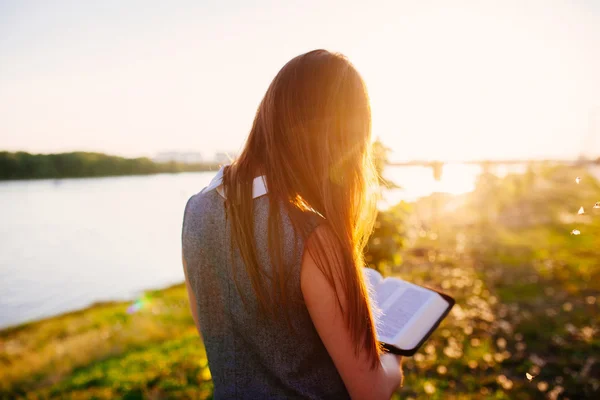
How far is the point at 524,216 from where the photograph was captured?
49.3ft

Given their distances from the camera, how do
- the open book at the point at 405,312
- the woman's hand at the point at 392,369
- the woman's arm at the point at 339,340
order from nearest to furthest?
the woman's arm at the point at 339,340, the woman's hand at the point at 392,369, the open book at the point at 405,312

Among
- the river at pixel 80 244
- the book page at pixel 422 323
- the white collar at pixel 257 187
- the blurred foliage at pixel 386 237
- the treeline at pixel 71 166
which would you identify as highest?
the treeline at pixel 71 166

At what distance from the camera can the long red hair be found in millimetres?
1018

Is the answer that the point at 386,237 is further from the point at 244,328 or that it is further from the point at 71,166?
the point at 71,166

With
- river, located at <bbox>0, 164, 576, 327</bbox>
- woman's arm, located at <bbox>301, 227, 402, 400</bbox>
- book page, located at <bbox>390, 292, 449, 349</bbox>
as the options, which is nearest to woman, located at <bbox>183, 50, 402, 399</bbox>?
woman's arm, located at <bbox>301, 227, 402, 400</bbox>

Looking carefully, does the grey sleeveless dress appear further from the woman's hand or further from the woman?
the woman's hand

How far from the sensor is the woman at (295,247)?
3.32 ft

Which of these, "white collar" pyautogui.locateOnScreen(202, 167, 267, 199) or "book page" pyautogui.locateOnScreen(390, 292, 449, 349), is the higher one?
"white collar" pyautogui.locateOnScreen(202, 167, 267, 199)

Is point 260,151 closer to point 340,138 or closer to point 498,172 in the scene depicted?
point 340,138

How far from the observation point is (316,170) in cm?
110

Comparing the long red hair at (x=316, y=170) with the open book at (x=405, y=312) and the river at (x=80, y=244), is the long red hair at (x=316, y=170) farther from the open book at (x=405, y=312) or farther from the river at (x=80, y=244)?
the river at (x=80, y=244)

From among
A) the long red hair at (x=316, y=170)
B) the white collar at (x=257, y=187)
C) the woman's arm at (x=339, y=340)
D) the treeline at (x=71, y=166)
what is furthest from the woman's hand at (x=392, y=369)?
the treeline at (x=71, y=166)

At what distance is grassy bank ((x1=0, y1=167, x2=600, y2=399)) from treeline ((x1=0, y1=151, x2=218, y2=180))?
4585 mm

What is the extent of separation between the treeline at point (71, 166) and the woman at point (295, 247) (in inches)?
271
